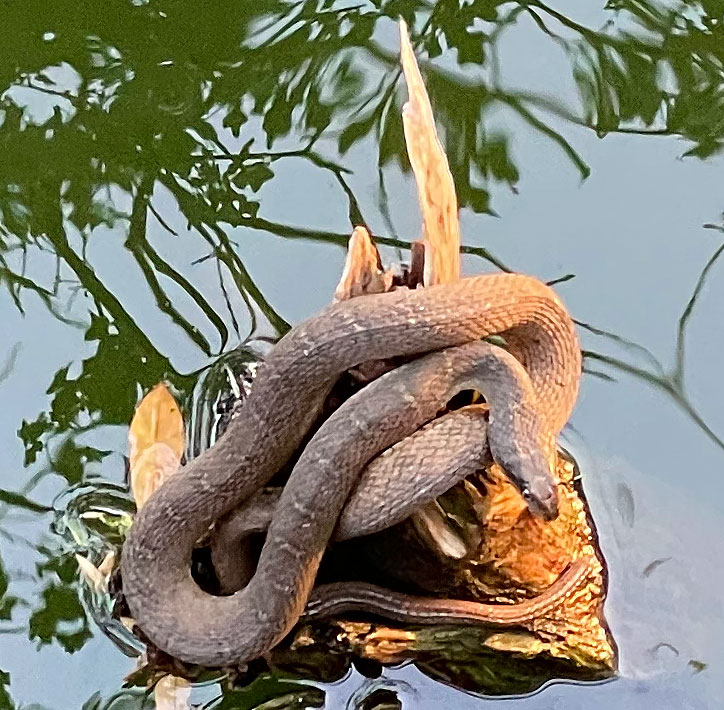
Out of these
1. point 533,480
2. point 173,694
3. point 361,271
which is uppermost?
point 361,271

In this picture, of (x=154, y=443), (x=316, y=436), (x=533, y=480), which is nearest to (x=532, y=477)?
(x=533, y=480)

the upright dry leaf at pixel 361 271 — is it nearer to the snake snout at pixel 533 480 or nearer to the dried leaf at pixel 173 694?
the snake snout at pixel 533 480

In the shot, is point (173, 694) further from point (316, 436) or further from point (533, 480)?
point (533, 480)

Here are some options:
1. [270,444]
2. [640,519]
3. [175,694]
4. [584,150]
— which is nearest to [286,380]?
[270,444]

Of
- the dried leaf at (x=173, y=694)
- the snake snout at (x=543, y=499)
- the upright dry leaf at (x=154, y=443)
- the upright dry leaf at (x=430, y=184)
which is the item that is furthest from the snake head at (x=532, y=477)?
the dried leaf at (x=173, y=694)

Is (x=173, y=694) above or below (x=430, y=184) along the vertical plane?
below

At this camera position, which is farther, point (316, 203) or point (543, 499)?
point (316, 203)
